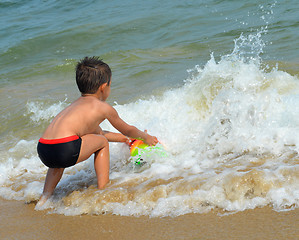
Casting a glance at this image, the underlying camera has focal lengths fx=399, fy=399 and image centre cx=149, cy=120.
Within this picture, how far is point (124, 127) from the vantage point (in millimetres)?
3602

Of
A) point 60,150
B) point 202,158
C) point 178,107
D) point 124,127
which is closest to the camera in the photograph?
point 60,150

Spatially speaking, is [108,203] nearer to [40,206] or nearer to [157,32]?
[40,206]

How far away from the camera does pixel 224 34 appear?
28.9ft

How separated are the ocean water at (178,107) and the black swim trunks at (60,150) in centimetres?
35

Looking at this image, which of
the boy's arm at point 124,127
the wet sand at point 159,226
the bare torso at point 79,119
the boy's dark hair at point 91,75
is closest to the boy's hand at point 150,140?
the boy's arm at point 124,127

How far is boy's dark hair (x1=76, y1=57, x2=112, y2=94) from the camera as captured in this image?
3410 millimetres

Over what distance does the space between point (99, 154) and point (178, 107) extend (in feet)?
6.00

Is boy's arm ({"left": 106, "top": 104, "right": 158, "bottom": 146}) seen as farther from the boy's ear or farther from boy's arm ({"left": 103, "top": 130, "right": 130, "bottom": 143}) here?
boy's arm ({"left": 103, "top": 130, "right": 130, "bottom": 143})

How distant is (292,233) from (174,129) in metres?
2.33

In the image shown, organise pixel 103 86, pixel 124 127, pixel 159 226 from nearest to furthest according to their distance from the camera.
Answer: pixel 159 226 < pixel 103 86 < pixel 124 127

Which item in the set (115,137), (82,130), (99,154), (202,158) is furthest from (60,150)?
(202,158)

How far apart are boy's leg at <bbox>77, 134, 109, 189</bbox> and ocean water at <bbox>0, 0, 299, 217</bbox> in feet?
0.37

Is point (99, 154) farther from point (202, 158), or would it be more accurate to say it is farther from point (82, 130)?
point (202, 158)

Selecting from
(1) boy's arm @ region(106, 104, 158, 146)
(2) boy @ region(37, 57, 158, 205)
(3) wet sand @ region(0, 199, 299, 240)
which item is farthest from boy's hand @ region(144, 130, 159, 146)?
(3) wet sand @ region(0, 199, 299, 240)
